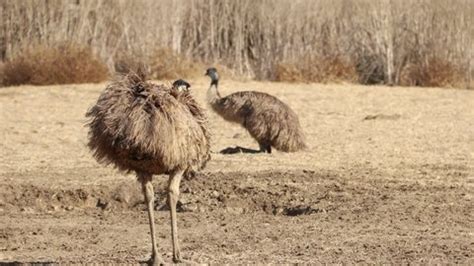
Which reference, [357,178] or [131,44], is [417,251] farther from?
[131,44]

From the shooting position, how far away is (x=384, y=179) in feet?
38.0

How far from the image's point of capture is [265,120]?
559 inches

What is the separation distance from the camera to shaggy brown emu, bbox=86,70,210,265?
7.74 m

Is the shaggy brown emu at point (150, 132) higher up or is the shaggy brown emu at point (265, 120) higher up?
the shaggy brown emu at point (150, 132)

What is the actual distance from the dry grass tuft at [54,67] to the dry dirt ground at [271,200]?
481 cm

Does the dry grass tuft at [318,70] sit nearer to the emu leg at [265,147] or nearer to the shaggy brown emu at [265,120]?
the shaggy brown emu at [265,120]

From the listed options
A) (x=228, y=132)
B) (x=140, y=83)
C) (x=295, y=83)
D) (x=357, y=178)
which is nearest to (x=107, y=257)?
(x=140, y=83)

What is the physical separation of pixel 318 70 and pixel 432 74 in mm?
2321

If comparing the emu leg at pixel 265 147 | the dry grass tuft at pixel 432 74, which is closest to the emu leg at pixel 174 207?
the emu leg at pixel 265 147

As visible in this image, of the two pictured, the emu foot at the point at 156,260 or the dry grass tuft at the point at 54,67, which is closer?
the emu foot at the point at 156,260

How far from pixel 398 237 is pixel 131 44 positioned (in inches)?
600

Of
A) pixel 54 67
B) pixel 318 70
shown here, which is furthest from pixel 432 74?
pixel 54 67

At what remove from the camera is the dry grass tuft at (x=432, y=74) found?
23.3 meters

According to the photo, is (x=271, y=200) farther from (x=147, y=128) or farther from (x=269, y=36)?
(x=269, y=36)
